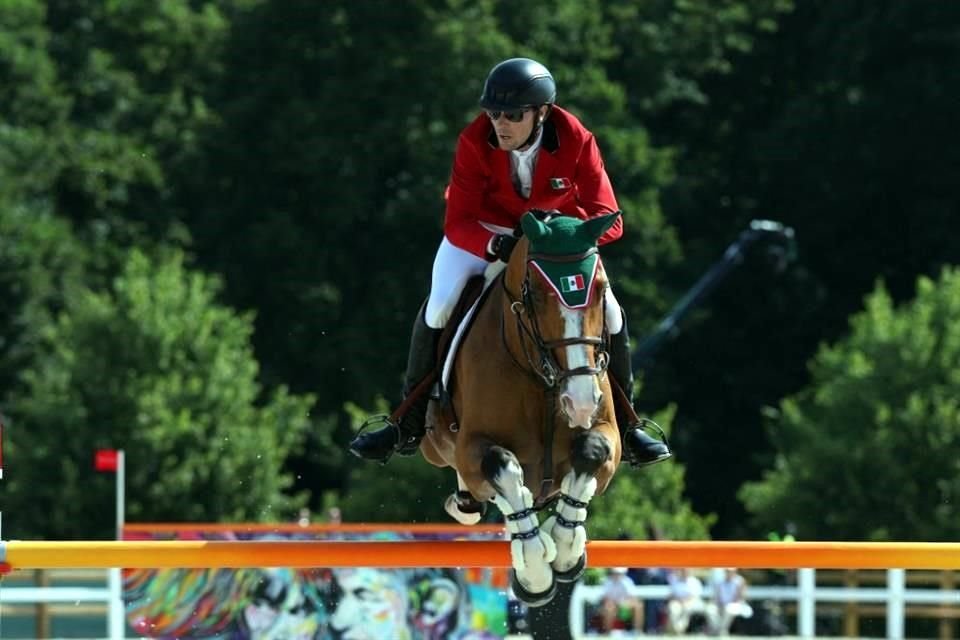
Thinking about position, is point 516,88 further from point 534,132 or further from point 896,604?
point 896,604

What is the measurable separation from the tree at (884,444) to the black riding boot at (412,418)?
595 inches

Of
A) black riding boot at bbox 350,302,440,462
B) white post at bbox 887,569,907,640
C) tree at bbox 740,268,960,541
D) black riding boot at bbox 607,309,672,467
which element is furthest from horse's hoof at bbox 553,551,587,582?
tree at bbox 740,268,960,541

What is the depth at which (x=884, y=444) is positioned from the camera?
2408cm

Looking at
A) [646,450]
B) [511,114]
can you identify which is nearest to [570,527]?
[646,450]

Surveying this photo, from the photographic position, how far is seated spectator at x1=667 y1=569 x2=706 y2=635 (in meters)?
17.8

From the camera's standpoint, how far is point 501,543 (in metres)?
7.34

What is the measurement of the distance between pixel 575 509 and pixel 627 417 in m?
1.07

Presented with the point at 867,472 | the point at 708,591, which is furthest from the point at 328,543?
the point at 867,472

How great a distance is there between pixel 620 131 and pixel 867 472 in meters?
10.9

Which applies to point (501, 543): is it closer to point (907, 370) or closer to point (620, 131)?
point (907, 370)

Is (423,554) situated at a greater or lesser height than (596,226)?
lesser

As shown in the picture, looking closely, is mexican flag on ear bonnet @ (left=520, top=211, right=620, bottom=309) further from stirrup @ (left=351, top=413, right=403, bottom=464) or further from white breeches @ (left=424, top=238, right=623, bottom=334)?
stirrup @ (left=351, top=413, right=403, bottom=464)

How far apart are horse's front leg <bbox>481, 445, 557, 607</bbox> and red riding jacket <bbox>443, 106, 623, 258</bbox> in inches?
40.3

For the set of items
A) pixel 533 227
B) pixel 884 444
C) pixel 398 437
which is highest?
pixel 884 444
